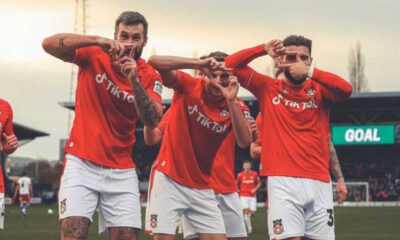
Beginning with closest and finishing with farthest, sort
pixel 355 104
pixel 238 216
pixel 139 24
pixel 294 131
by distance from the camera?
1. pixel 139 24
2. pixel 294 131
3. pixel 238 216
4. pixel 355 104

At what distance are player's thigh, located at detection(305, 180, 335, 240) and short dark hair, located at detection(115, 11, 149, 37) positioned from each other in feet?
7.49

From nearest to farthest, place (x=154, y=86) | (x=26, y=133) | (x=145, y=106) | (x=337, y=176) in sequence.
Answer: (x=145, y=106) → (x=154, y=86) → (x=337, y=176) → (x=26, y=133)

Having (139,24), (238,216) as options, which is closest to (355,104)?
(238,216)

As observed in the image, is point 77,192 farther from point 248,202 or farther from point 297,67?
point 248,202

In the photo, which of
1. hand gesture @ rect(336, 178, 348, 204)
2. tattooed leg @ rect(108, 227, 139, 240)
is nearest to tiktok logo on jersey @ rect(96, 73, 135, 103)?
tattooed leg @ rect(108, 227, 139, 240)

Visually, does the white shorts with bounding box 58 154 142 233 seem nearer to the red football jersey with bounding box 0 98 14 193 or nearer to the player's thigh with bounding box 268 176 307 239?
the player's thigh with bounding box 268 176 307 239

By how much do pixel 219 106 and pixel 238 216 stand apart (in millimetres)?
2211

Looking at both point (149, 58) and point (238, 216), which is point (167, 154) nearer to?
point (149, 58)

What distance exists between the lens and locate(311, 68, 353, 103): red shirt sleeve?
25.4 ft

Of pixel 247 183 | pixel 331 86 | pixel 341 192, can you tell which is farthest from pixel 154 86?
pixel 247 183

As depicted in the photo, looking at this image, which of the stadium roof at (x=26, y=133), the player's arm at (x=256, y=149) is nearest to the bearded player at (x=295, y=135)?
the player's arm at (x=256, y=149)

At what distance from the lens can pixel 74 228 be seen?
6.50 meters

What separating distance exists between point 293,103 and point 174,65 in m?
1.34

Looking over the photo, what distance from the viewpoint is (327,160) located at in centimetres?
788
